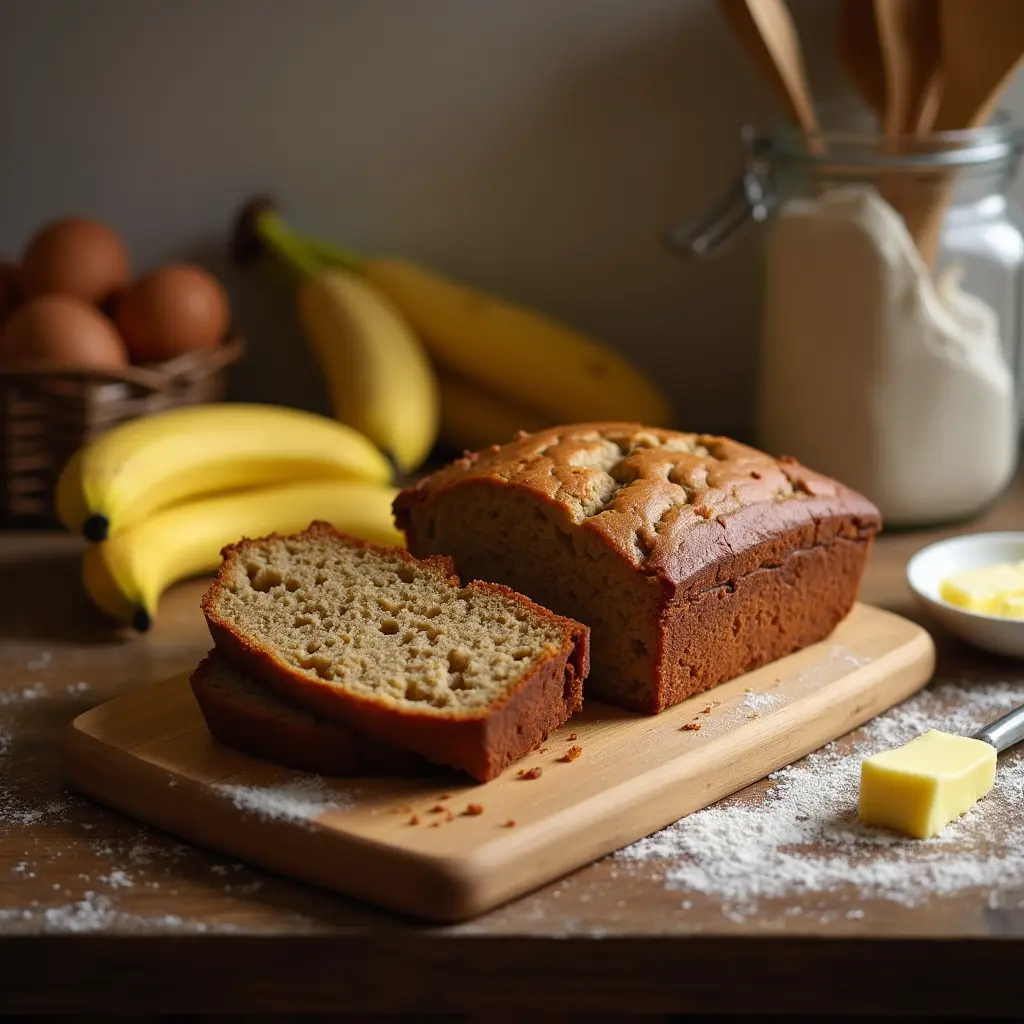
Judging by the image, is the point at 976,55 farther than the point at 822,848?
Yes

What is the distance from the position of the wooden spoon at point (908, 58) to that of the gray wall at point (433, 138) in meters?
0.34

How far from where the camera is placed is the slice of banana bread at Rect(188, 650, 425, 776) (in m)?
1.45

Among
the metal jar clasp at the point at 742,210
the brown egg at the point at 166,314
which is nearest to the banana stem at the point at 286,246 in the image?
the brown egg at the point at 166,314

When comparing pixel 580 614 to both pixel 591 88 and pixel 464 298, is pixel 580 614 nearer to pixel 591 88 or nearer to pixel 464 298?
pixel 464 298

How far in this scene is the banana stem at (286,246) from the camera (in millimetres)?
2645

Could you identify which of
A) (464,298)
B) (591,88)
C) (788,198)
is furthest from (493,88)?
(788,198)

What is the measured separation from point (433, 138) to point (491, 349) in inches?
16.7

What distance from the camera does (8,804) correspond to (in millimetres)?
1513

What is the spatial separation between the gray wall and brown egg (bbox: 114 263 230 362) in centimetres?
32

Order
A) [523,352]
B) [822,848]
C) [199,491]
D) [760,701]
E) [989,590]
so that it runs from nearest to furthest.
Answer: [822,848], [760,701], [989,590], [199,491], [523,352]

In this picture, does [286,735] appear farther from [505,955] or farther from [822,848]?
[822,848]

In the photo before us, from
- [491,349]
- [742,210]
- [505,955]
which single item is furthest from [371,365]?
[505,955]

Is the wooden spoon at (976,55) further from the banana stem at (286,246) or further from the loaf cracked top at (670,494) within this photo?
the banana stem at (286,246)

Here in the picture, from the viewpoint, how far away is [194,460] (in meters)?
2.12
